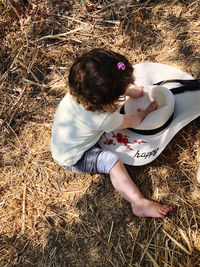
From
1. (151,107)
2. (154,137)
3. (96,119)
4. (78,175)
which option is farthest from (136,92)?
(78,175)

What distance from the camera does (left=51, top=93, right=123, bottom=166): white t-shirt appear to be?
5.18 ft

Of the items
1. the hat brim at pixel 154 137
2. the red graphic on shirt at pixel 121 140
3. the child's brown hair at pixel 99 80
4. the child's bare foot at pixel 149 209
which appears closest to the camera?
the child's brown hair at pixel 99 80

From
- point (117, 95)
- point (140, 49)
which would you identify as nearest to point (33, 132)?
point (117, 95)

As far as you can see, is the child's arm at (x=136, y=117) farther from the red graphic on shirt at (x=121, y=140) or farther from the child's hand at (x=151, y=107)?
the red graphic on shirt at (x=121, y=140)

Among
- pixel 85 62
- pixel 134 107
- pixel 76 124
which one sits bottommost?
pixel 134 107

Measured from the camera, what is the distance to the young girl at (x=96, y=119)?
142 cm

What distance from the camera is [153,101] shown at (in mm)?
1932

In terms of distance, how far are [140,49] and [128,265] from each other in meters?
1.72

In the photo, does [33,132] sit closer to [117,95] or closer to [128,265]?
[117,95]

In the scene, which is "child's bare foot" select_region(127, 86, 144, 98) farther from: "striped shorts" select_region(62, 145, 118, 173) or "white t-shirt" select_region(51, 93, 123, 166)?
"striped shorts" select_region(62, 145, 118, 173)

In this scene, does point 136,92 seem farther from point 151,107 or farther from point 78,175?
point 78,175

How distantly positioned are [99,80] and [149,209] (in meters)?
0.88

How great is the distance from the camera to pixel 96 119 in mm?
1571

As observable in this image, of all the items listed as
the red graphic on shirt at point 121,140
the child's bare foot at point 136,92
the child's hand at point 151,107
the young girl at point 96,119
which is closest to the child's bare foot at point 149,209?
the young girl at point 96,119
